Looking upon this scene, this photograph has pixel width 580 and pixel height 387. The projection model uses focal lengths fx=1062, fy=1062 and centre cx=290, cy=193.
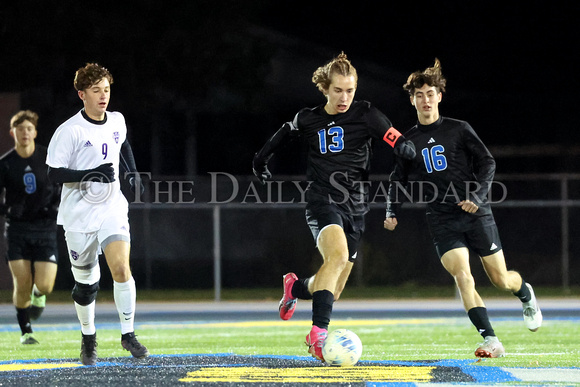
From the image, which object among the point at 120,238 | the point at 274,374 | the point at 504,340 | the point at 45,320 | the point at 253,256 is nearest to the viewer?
the point at 274,374

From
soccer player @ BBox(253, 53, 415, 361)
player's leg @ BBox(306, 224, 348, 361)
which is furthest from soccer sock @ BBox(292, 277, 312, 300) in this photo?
player's leg @ BBox(306, 224, 348, 361)

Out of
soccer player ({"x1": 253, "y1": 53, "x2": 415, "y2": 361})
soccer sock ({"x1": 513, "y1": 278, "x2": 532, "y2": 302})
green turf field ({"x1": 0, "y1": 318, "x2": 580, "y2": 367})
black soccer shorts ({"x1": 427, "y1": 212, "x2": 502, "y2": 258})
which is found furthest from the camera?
soccer sock ({"x1": 513, "y1": 278, "x2": 532, "y2": 302})

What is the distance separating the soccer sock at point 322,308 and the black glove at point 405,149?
1.20m

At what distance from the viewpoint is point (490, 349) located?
27.4ft

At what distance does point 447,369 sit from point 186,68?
15.2 m

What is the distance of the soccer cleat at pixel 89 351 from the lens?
8.20m

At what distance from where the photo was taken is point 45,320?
14773mm

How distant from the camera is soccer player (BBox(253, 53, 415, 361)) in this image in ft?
27.1

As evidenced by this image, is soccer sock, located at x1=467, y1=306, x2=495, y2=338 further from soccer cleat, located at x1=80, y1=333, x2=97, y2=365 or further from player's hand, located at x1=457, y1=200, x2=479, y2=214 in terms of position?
soccer cleat, located at x1=80, y1=333, x2=97, y2=365

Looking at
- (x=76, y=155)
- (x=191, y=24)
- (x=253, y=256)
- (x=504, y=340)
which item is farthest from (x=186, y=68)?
(x=76, y=155)

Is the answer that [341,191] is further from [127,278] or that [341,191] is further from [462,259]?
[127,278]

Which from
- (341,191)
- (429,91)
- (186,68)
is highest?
(186,68)

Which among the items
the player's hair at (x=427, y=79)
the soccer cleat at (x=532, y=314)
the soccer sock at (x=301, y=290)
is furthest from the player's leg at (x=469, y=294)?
the player's hair at (x=427, y=79)

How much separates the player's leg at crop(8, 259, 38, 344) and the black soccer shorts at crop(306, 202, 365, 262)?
3659 mm
